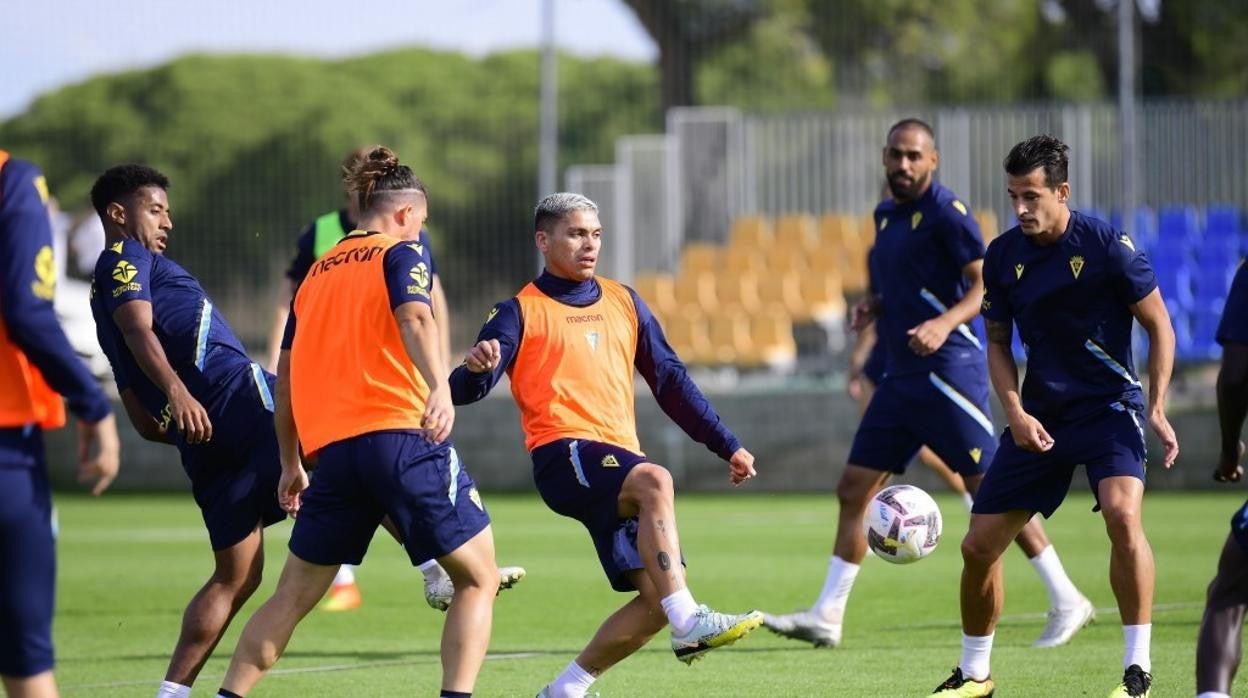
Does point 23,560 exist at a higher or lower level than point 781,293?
higher

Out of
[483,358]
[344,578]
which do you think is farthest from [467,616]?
[344,578]

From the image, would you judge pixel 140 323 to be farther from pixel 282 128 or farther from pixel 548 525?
pixel 282 128

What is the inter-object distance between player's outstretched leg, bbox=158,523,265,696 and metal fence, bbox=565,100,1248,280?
16.6 meters

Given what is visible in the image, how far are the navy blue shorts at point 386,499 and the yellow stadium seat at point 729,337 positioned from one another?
56.5 ft

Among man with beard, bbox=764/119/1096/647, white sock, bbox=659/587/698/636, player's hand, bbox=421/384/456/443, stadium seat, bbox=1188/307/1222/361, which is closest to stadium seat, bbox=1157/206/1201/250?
stadium seat, bbox=1188/307/1222/361

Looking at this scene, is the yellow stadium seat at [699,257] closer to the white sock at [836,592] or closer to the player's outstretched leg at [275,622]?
the white sock at [836,592]

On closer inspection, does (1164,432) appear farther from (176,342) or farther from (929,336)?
(176,342)

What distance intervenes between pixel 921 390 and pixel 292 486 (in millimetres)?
4074

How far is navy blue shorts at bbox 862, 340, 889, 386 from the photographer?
11852 mm

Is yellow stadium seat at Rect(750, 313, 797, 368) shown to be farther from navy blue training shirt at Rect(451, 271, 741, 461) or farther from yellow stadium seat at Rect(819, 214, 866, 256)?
navy blue training shirt at Rect(451, 271, 741, 461)

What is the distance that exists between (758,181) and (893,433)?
48.8ft

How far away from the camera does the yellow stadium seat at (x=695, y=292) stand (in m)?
24.6

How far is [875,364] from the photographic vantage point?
12.0 meters

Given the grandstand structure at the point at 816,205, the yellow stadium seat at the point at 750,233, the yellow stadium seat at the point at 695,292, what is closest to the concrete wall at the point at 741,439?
the grandstand structure at the point at 816,205
